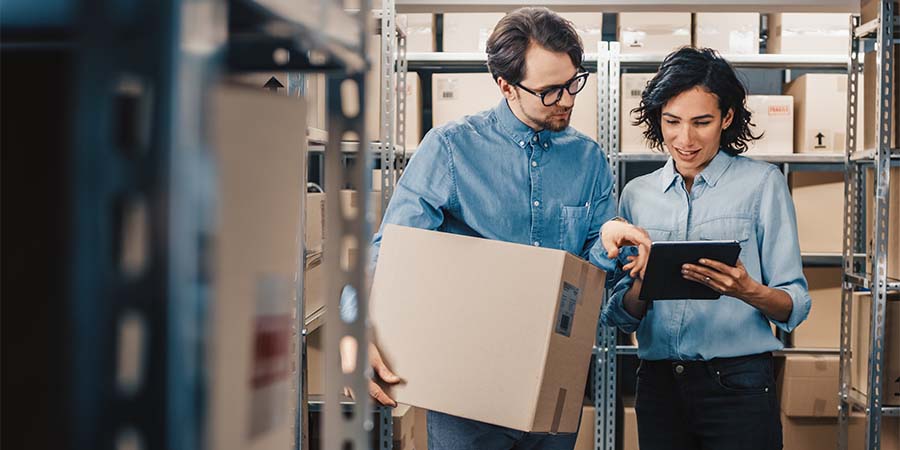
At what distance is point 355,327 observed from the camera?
0.69 meters

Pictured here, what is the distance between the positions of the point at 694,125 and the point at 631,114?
1.39m

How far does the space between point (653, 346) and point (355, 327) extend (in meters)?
1.37

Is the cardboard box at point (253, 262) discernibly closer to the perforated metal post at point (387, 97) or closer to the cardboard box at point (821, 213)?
the perforated metal post at point (387, 97)

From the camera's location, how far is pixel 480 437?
5.30 ft

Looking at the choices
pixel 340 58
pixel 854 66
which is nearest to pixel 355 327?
pixel 340 58

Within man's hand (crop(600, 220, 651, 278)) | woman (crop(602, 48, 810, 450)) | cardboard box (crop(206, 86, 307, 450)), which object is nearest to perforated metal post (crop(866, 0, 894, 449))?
woman (crop(602, 48, 810, 450))

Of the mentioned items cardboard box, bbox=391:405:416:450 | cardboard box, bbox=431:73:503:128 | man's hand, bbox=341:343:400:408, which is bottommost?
cardboard box, bbox=391:405:416:450

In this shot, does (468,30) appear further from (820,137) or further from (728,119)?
(728,119)

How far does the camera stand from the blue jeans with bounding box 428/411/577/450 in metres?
1.62

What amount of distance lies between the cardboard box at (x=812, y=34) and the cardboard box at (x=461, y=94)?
1196 millimetres

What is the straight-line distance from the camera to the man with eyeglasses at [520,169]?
1.72 metres

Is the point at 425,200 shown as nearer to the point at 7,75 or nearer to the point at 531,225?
the point at 531,225

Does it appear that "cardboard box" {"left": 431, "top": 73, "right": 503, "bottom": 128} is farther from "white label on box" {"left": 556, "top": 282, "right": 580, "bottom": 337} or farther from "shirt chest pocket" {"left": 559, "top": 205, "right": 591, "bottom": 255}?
"white label on box" {"left": 556, "top": 282, "right": 580, "bottom": 337}

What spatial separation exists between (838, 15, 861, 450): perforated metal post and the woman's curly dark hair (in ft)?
3.08
